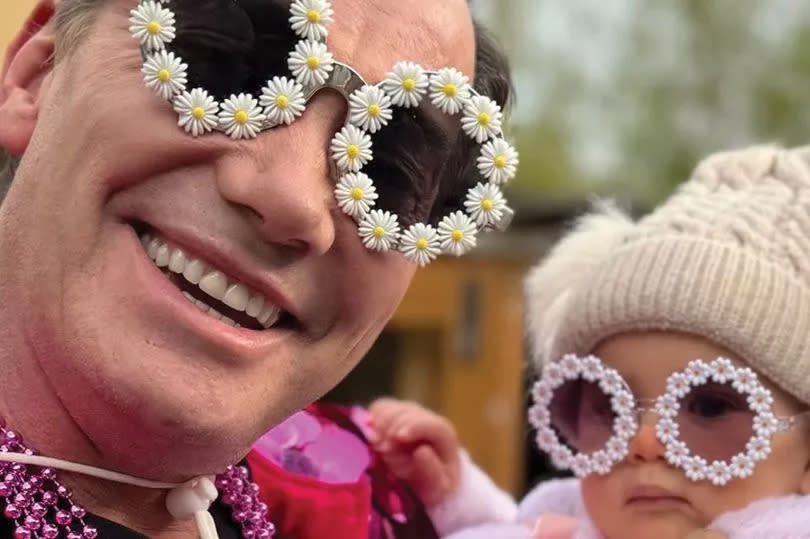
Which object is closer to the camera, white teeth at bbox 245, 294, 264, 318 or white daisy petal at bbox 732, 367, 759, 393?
white teeth at bbox 245, 294, 264, 318

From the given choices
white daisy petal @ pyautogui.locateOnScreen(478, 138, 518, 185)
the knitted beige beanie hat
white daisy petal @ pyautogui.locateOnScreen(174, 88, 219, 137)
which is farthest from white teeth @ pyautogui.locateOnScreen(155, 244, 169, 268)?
the knitted beige beanie hat

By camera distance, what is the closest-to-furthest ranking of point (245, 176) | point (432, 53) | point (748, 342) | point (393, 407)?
point (245, 176) < point (432, 53) < point (748, 342) < point (393, 407)

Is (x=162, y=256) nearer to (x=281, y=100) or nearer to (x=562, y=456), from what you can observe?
(x=281, y=100)

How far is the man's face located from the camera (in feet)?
2.95

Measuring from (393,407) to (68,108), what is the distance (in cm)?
75

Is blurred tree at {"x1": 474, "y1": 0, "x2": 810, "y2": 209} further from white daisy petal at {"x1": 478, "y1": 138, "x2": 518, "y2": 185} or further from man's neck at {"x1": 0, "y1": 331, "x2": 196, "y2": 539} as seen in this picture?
man's neck at {"x1": 0, "y1": 331, "x2": 196, "y2": 539}

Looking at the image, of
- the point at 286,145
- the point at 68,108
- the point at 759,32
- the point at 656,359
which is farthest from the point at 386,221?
the point at 759,32

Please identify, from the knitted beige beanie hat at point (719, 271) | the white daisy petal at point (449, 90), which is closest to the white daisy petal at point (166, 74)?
the white daisy petal at point (449, 90)

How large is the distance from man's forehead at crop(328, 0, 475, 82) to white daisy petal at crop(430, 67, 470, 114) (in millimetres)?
28

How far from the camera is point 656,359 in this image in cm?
136

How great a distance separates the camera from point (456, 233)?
1042mm

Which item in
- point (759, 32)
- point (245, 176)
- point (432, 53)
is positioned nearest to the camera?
point (245, 176)

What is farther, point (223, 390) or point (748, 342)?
point (748, 342)

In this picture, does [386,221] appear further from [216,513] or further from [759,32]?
[759,32]
